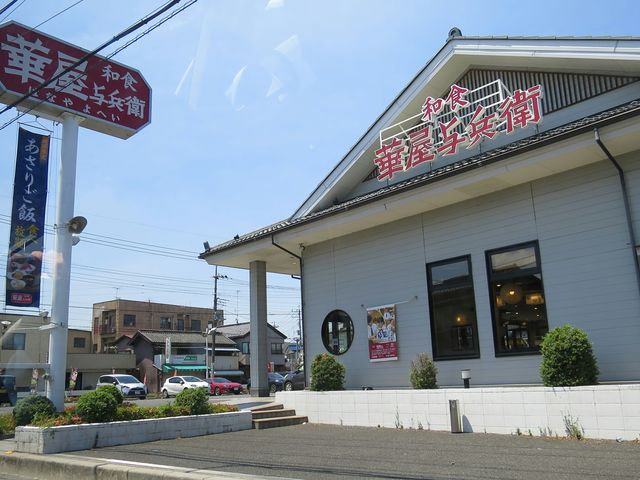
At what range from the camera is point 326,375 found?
528 inches

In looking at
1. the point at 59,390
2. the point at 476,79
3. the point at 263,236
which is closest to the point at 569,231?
the point at 476,79

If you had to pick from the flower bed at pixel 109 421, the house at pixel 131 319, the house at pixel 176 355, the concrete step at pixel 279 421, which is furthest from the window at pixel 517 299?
the house at pixel 131 319

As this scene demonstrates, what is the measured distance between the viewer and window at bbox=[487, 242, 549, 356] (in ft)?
36.8

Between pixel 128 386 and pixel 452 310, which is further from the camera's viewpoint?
pixel 128 386

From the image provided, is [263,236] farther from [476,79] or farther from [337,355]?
[476,79]

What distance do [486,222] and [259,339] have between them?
26.9 ft

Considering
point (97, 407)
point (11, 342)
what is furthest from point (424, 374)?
point (11, 342)

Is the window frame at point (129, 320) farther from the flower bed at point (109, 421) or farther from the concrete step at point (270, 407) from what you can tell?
the flower bed at point (109, 421)

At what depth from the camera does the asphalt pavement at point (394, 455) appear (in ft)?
21.6

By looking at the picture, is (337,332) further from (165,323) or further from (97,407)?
(165,323)

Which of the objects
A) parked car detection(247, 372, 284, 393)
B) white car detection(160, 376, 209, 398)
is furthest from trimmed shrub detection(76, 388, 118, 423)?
parked car detection(247, 372, 284, 393)

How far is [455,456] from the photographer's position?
7.79m

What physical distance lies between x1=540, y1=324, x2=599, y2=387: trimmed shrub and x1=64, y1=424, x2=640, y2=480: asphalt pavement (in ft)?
3.40

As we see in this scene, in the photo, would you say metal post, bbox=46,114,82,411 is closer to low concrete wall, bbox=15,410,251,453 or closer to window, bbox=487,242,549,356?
low concrete wall, bbox=15,410,251,453
